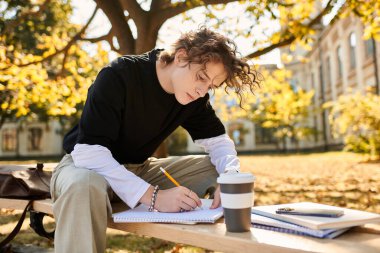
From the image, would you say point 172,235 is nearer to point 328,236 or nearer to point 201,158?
point 328,236

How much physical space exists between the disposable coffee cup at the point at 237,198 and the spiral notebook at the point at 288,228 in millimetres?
110

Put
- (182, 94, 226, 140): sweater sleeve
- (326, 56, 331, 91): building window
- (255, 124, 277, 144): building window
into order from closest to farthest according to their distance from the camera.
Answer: (182, 94, 226, 140): sweater sleeve, (326, 56, 331, 91): building window, (255, 124, 277, 144): building window

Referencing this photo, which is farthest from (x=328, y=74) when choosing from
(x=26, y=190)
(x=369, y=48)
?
(x=26, y=190)

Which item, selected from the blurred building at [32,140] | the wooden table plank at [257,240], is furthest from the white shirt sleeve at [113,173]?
the blurred building at [32,140]

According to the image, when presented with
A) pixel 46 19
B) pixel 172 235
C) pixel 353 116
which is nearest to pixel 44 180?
pixel 172 235

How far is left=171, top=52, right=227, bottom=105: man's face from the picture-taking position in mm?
1943

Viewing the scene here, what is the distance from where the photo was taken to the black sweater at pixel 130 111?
202cm

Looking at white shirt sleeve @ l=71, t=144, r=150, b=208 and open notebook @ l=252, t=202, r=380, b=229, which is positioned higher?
white shirt sleeve @ l=71, t=144, r=150, b=208

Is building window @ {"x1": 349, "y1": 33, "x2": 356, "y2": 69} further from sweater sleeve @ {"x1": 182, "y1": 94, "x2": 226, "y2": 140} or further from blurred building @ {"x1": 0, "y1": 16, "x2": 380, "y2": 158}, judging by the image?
sweater sleeve @ {"x1": 182, "y1": 94, "x2": 226, "y2": 140}

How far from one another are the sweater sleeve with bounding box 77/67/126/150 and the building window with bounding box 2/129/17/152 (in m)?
38.1

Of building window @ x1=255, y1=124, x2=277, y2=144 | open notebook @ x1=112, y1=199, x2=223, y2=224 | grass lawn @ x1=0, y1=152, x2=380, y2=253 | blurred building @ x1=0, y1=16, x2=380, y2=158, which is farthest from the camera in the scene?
building window @ x1=255, y1=124, x2=277, y2=144

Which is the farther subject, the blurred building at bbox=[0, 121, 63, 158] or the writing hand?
the blurred building at bbox=[0, 121, 63, 158]

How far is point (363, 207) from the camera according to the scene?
4742 millimetres

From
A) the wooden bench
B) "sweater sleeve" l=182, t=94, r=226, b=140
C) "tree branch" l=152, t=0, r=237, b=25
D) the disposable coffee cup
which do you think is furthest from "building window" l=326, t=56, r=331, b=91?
the disposable coffee cup
